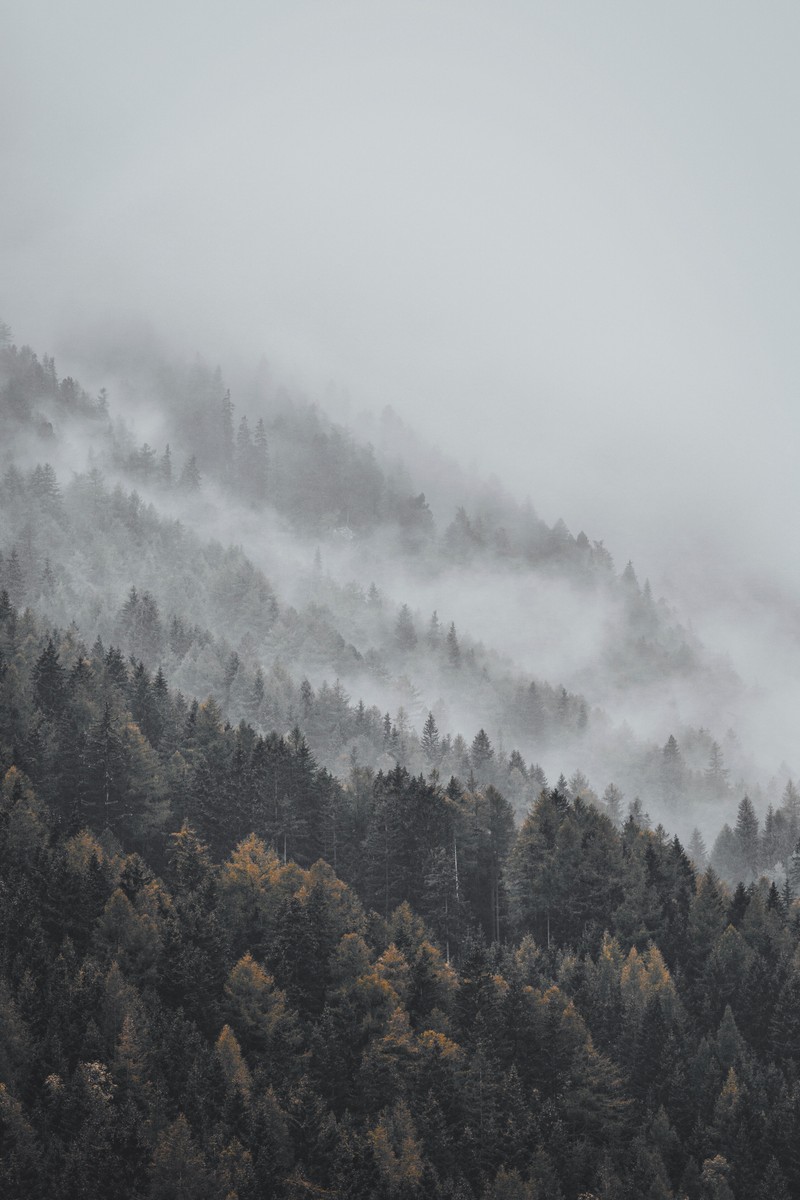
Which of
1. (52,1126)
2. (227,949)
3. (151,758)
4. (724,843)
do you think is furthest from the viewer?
(724,843)

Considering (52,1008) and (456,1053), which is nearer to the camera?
(52,1008)

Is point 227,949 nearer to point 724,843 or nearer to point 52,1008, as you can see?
point 52,1008

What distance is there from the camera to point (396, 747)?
16475 cm

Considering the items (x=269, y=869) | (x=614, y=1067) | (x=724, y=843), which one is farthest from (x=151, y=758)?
(x=724, y=843)

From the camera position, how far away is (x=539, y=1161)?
214 ft

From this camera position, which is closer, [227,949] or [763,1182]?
[763,1182]

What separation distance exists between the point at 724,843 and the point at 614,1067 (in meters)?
81.9

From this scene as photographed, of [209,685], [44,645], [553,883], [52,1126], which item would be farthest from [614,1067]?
[209,685]

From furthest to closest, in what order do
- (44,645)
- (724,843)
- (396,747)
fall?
(396,747) → (724,843) → (44,645)

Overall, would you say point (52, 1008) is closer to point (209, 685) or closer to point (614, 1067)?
point (614, 1067)

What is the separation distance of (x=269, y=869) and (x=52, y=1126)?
2850cm

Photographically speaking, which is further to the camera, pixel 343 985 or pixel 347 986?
pixel 343 985

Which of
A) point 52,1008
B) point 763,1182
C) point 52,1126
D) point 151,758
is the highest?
point 151,758

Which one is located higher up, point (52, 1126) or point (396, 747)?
point (396, 747)
